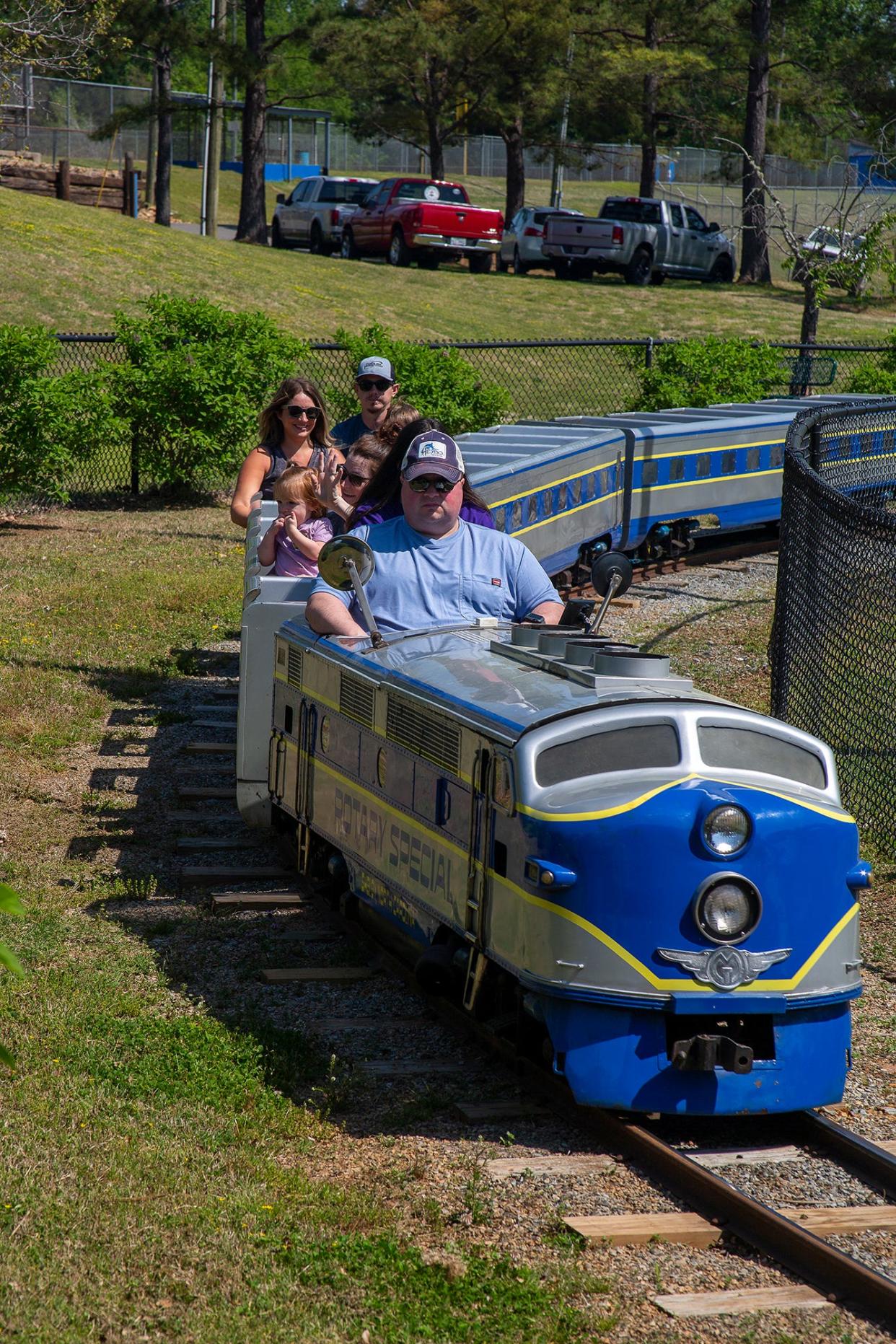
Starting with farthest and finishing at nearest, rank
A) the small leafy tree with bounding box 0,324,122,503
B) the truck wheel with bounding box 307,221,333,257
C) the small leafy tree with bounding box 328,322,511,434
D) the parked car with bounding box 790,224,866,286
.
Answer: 1. the truck wheel with bounding box 307,221,333,257
2. the parked car with bounding box 790,224,866,286
3. the small leafy tree with bounding box 328,322,511,434
4. the small leafy tree with bounding box 0,324,122,503

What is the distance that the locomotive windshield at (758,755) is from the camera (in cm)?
520

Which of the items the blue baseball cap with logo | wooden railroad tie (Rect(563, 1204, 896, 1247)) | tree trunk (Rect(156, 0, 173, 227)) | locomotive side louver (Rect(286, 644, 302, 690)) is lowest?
wooden railroad tie (Rect(563, 1204, 896, 1247))

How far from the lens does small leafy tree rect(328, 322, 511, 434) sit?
58.9 ft

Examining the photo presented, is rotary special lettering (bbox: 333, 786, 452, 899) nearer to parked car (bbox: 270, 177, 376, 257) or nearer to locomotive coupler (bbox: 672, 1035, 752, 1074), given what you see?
locomotive coupler (bbox: 672, 1035, 752, 1074)

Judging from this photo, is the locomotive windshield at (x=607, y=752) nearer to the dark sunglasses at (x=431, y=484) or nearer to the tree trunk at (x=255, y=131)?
the dark sunglasses at (x=431, y=484)

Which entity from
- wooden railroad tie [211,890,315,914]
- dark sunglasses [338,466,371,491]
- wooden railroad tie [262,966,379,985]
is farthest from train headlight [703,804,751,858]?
dark sunglasses [338,466,371,491]

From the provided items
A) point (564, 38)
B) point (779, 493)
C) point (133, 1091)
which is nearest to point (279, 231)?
point (564, 38)

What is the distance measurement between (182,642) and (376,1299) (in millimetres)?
8624

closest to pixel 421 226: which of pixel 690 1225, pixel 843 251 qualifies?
pixel 843 251

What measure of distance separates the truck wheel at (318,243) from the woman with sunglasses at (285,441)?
103 ft

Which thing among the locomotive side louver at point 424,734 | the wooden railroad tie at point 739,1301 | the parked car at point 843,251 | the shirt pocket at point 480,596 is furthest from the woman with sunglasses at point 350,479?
the parked car at point 843,251

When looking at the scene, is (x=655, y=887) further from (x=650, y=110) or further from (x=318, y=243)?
(x=650, y=110)

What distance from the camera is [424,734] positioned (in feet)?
19.5

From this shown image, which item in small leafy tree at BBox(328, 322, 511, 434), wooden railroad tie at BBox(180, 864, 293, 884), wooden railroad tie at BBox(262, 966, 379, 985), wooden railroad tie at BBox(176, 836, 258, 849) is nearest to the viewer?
wooden railroad tie at BBox(262, 966, 379, 985)
